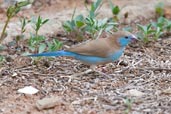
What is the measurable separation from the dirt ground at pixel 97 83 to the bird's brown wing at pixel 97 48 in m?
0.21

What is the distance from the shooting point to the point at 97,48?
4.46 meters

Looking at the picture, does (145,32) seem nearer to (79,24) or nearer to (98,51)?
(79,24)

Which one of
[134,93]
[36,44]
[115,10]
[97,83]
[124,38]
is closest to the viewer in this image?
[134,93]

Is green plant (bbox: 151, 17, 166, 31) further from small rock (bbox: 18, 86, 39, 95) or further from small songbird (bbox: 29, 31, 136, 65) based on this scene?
small rock (bbox: 18, 86, 39, 95)

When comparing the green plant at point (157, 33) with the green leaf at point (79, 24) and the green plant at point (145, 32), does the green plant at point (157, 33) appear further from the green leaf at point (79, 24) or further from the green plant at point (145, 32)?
the green leaf at point (79, 24)

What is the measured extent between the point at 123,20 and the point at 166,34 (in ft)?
2.07

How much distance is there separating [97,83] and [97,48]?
0.92 ft

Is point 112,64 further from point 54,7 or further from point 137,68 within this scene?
point 54,7

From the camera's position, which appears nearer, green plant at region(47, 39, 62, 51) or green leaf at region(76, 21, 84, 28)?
green plant at region(47, 39, 62, 51)

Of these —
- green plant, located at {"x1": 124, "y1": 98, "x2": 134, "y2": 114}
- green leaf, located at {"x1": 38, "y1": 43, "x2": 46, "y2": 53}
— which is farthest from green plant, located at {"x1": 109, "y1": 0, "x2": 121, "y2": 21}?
green plant, located at {"x1": 124, "y1": 98, "x2": 134, "y2": 114}

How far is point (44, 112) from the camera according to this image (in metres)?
3.88

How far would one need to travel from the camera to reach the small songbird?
4438 mm

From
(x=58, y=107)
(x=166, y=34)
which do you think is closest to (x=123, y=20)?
(x=166, y=34)

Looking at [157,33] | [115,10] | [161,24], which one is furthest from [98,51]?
[115,10]
